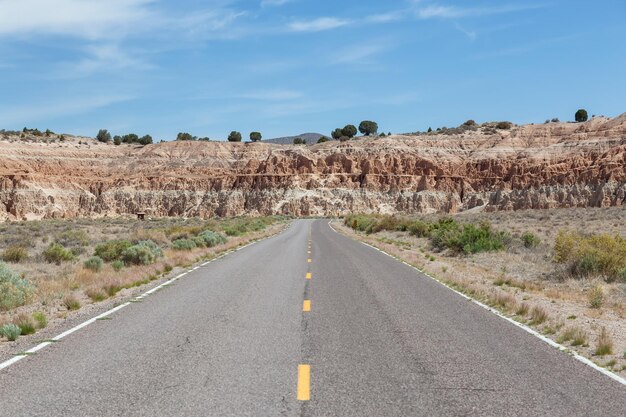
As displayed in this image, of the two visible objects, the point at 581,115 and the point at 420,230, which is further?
the point at 581,115

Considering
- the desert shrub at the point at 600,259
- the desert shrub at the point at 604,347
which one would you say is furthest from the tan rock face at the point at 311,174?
the desert shrub at the point at 604,347

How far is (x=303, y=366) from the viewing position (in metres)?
7.27

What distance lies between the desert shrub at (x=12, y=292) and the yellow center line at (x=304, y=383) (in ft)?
25.7

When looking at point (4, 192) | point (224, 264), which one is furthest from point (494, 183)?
point (224, 264)

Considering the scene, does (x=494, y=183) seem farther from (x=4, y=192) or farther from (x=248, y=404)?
(x=248, y=404)

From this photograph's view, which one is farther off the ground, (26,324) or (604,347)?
(26,324)

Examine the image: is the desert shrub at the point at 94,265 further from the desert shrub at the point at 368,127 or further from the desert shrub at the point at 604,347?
the desert shrub at the point at 368,127

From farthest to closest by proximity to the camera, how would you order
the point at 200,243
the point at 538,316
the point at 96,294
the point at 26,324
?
the point at 200,243 < the point at 96,294 < the point at 538,316 < the point at 26,324

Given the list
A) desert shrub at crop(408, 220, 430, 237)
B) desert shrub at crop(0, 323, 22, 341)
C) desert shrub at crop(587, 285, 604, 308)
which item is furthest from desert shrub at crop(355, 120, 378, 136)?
desert shrub at crop(0, 323, 22, 341)

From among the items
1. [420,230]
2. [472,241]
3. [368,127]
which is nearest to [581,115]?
[368,127]

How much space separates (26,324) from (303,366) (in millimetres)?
5262

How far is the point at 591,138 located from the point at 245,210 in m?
59.8

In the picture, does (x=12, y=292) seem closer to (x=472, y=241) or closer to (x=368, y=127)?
(x=472, y=241)

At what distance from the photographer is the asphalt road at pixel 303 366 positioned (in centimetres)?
580
